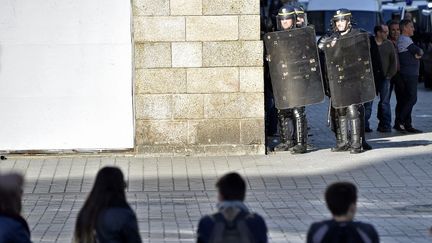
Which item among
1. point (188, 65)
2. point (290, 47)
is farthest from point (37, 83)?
point (290, 47)

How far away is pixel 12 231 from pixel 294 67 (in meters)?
10.2

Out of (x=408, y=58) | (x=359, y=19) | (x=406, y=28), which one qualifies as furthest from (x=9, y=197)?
(x=359, y=19)

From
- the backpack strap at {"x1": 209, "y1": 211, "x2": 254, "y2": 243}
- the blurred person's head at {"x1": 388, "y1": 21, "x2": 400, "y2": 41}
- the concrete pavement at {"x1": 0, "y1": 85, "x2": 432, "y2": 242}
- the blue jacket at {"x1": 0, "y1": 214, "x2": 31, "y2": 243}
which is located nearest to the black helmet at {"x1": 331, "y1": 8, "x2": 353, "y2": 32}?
the concrete pavement at {"x1": 0, "y1": 85, "x2": 432, "y2": 242}

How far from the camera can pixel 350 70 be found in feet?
54.7

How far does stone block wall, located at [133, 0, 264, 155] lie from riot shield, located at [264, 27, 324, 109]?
13.1 inches

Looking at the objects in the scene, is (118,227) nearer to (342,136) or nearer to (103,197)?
(103,197)

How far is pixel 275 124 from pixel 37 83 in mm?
4183

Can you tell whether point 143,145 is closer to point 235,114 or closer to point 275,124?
point 235,114

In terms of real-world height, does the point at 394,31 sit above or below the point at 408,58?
above

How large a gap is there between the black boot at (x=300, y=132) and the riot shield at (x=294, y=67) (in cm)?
16

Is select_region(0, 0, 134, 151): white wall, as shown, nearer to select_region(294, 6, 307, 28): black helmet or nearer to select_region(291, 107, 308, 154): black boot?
select_region(291, 107, 308, 154): black boot

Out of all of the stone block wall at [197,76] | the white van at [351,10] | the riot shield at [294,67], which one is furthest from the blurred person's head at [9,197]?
the white van at [351,10]

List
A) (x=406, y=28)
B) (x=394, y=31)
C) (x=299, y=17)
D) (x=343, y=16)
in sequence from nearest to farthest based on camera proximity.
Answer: (x=343, y=16), (x=299, y=17), (x=406, y=28), (x=394, y=31)

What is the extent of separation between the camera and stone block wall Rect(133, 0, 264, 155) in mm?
16109
